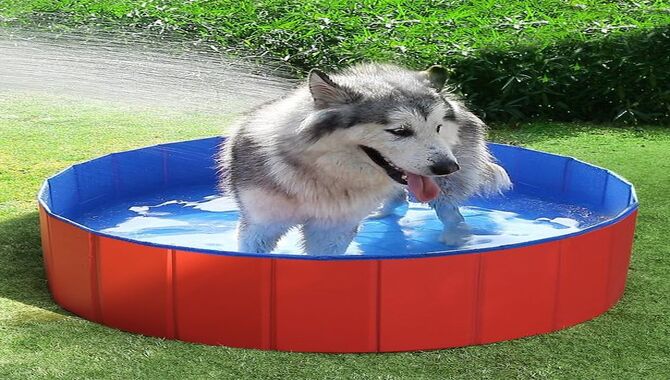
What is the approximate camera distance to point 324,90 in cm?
383

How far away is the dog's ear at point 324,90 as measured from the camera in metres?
3.80

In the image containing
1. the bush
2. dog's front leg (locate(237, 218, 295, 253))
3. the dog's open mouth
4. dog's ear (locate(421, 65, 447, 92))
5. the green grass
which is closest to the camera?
the green grass

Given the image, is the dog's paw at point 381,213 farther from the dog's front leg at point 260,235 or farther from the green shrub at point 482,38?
the green shrub at point 482,38

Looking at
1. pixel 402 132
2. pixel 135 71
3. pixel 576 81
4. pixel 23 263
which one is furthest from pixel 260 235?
pixel 135 71

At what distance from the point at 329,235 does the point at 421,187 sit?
0.46 meters

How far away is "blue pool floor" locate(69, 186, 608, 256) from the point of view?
5160 millimetres

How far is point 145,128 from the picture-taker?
799cm

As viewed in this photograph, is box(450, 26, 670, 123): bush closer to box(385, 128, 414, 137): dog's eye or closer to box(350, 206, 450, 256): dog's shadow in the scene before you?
box(350, 206, 450, 256): dog's shadow

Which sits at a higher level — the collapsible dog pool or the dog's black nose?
the dog's black nose

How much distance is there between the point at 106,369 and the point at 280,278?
66cm

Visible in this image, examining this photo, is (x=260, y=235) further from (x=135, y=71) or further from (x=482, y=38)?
(x=135, y=71)

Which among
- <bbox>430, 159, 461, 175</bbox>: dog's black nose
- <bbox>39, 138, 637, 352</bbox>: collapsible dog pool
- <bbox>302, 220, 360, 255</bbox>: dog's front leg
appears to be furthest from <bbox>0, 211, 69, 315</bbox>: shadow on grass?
<bbox>430, 159, 461, 175</bbox>: dog's black nose

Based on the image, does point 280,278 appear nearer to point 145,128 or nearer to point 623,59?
point 145,128

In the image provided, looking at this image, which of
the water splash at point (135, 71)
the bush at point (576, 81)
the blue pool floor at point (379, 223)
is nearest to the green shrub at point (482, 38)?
the bush at point (576, 81)
